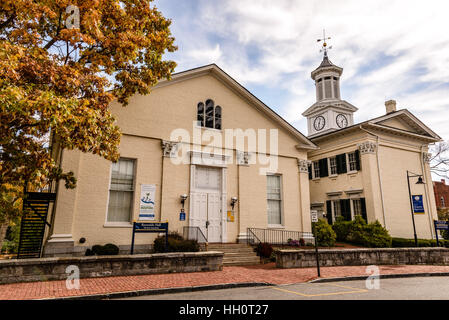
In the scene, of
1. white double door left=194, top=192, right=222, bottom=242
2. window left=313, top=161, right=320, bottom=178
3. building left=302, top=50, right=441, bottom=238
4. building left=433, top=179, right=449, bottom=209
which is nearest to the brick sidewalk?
white double door left=194, top=192, right=222, bottom=242

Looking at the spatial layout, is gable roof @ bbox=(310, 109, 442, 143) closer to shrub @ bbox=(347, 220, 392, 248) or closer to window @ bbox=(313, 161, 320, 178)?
window @ bbox=(313, 161, 320, 178)

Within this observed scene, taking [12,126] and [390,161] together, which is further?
[390,161]

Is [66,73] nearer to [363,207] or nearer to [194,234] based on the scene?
[194,234]

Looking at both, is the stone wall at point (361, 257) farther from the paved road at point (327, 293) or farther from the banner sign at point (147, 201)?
the banner sign at point (147, 201)

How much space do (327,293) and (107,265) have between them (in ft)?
21.6

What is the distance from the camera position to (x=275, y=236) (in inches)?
664

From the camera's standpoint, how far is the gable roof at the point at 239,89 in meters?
16.1

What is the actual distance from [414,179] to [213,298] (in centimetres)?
2212

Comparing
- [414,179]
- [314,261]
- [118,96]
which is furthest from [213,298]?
[414,179]

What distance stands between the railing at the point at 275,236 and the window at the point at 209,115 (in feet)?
19.9

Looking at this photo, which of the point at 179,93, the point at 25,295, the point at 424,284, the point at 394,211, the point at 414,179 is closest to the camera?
the point at 25,295

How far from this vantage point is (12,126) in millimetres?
7883

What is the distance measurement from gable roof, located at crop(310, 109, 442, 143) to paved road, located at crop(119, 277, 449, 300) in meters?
14.5

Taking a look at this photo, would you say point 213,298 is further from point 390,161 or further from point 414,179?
point 414,179
